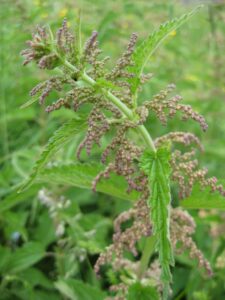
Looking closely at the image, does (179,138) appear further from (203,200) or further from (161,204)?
(161,204)

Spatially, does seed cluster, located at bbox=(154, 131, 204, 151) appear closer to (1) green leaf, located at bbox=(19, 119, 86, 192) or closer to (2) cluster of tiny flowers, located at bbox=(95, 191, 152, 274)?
(2) cluster of tiny flowers, located at bbox=(95, 191, 152, 274)

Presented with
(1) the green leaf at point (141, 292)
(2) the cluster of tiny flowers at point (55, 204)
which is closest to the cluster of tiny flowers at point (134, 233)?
(1) the green leaf at point (141, 292)

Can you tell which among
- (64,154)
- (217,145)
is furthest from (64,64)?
(217,145)

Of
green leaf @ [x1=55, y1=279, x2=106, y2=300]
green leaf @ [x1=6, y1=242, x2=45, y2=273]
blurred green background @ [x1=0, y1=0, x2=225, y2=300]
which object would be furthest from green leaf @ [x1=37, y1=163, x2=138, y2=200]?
green leaf @ [x1=6, y1=242, x2=45, y2=273]

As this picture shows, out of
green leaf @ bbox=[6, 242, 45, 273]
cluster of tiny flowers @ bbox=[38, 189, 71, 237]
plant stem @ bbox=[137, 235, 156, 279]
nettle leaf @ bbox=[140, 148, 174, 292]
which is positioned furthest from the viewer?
green leaf @ bbox=[6, 242, 45, 273]

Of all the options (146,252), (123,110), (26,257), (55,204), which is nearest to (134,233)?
(146,252)

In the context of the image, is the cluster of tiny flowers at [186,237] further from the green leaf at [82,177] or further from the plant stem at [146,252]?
the green leaf at [82,177]
